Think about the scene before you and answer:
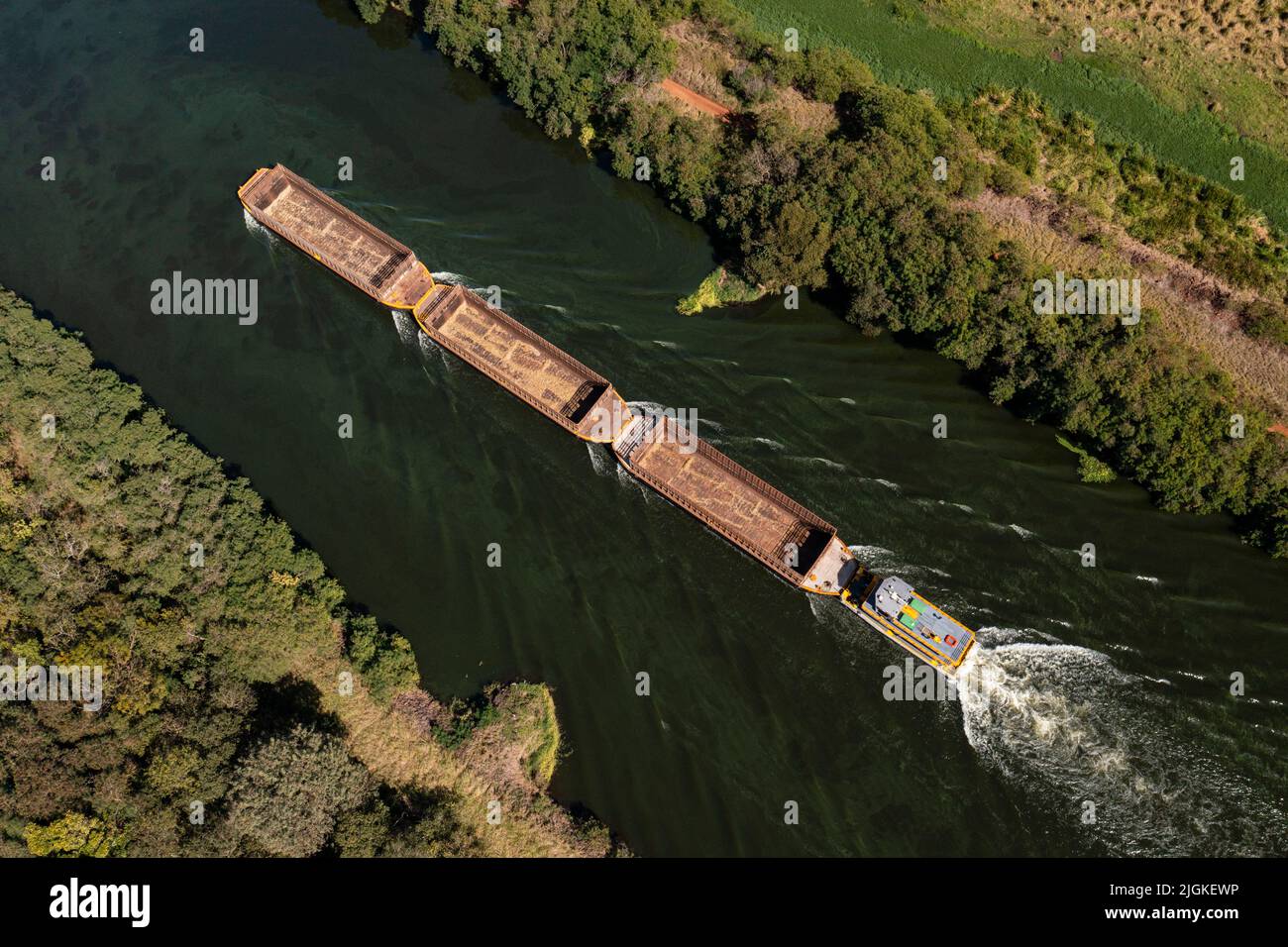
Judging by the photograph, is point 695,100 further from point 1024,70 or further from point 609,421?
point 609,421

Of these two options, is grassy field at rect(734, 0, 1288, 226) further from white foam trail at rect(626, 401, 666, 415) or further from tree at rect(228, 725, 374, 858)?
tree at rect(228, 725, 374, 858)

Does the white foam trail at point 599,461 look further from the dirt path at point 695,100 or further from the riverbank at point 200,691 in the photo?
the dirt path at point 695,100

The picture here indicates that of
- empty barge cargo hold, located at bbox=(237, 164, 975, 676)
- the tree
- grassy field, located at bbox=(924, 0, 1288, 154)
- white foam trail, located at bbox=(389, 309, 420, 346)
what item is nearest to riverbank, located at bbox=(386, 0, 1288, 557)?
grassy field, located at bbox=(924, 0, 1288, 154)

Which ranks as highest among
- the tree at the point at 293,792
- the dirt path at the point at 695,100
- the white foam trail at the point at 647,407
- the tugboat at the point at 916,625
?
the dirt path at the point at 695,100

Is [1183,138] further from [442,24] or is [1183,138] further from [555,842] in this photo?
[555,842]

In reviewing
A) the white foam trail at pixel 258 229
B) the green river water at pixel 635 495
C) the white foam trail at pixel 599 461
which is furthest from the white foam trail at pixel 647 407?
the white foam trail at pixel 258 229

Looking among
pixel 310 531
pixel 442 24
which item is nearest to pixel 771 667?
pixel 310 531

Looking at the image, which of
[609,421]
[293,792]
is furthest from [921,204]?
[293,792]
